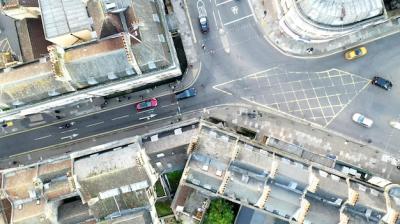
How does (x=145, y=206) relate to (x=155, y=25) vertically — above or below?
below

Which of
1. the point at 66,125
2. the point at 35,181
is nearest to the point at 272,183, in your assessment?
the point at 35,181

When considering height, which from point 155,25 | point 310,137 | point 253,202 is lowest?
point 253,202

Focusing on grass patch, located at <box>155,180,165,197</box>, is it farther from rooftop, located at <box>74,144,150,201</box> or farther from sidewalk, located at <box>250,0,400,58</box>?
sidewalk, located at <box>250,0,400,58</box>

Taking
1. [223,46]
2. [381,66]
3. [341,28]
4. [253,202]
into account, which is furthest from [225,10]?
[253,202]

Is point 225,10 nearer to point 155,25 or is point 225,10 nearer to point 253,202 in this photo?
point 155,25

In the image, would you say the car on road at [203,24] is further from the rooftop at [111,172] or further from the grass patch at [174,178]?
the grass patch at [174,178]

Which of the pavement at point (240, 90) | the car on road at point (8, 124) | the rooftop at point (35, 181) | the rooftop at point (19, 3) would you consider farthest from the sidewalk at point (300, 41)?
the car on road at point (8, 124)

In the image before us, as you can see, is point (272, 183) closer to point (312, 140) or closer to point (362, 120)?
point (312, 140)
